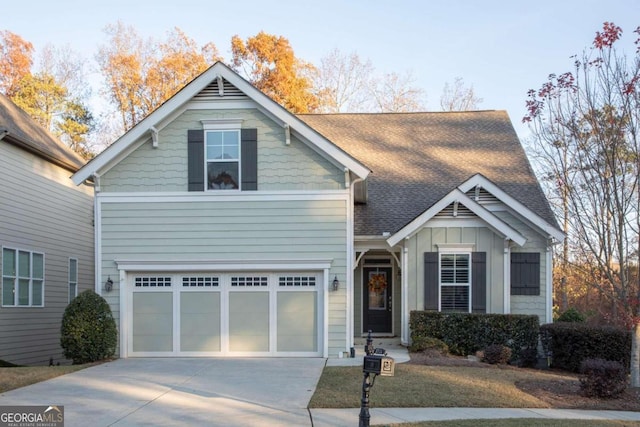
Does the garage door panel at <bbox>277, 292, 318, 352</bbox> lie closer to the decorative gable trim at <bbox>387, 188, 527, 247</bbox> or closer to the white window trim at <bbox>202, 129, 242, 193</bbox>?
the decorative gable trim at <bbox>387, 188, 527, 247</bbox>

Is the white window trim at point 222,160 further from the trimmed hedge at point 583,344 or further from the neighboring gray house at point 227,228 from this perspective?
the trimmed hedge at point 583,344

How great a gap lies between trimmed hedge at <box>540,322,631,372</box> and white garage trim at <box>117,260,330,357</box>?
529 cm

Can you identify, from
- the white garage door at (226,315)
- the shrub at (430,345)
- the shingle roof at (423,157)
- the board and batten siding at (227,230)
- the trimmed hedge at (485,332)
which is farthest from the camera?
the shingle roof at (423,157)

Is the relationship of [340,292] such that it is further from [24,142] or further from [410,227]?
[24,142]

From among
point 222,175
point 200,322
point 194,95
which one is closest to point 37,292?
point 200,322

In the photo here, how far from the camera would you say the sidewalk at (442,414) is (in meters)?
8.96

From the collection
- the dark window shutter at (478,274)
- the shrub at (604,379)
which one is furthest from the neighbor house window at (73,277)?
the shrub at (604,379)

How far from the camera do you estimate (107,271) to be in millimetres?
15844

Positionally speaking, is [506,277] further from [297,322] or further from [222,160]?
[222,160]

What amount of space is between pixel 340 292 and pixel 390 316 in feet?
13.0

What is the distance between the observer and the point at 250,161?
618 inches

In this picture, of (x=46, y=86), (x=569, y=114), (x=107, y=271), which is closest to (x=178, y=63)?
(x=46, y=86)

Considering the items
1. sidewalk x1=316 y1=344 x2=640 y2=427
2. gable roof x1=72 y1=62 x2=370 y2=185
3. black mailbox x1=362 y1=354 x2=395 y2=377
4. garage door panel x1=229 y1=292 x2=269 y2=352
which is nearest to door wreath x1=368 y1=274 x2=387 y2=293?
garage door panel x1=229 y1=292 x2=269 y2=352

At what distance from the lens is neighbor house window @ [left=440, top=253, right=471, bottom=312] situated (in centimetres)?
1669
